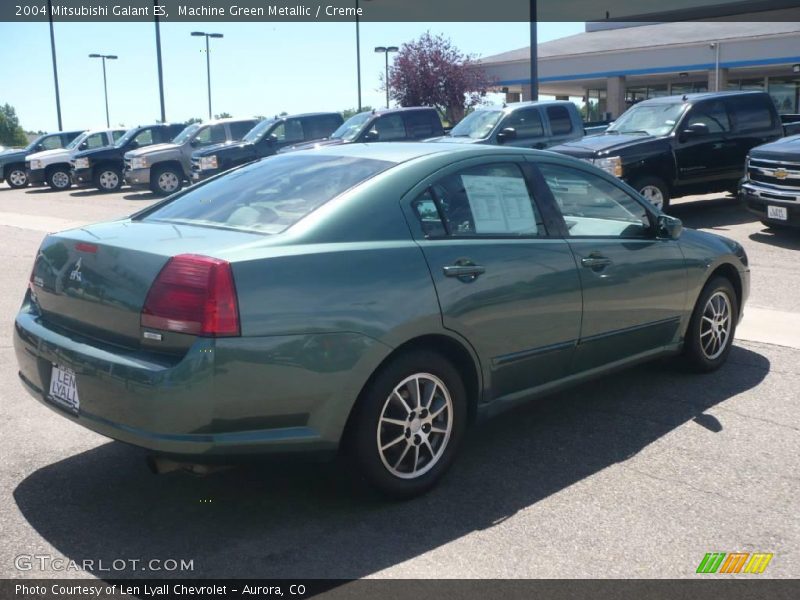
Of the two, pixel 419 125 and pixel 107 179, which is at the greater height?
pixel 419 125

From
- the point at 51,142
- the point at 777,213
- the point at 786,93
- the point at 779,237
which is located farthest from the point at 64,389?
the point at 786,93

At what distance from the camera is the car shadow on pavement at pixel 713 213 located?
13.9m

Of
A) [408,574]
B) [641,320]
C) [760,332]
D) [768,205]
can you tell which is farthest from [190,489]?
[768,205]

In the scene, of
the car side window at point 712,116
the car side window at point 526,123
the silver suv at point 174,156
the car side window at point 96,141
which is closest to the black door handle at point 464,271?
the car side window at point 712,116

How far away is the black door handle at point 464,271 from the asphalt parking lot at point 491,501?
100cm

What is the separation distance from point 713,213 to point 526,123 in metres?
3.85

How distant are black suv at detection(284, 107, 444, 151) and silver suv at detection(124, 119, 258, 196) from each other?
469cm

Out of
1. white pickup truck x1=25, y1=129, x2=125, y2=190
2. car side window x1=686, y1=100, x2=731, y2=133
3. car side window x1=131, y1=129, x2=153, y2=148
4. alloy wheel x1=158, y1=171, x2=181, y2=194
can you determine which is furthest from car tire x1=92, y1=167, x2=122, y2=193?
car side window x1=686, y1=100, x2=731, y2=133

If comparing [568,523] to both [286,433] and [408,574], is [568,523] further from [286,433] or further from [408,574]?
[286,433]

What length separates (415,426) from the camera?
413 cm

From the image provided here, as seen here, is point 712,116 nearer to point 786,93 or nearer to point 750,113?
point 750,113

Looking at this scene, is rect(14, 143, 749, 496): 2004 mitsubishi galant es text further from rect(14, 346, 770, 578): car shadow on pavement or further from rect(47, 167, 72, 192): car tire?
rect(47, 167, 72, 192): car tire

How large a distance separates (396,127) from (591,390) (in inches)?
587

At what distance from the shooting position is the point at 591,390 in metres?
5.92
